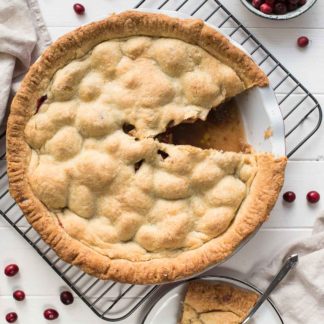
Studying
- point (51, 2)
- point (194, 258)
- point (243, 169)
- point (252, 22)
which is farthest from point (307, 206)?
point (51, 2)

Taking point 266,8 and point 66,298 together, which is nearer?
point 266,8

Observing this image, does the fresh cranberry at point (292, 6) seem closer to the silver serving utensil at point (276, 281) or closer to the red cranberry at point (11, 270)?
the silver serving utensil at point (276, 281)

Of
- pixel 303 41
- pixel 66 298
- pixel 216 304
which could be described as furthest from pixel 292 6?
pixel 66 298

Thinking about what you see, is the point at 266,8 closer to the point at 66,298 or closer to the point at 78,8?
the point at 78,8

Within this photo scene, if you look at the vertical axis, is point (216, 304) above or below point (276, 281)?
below

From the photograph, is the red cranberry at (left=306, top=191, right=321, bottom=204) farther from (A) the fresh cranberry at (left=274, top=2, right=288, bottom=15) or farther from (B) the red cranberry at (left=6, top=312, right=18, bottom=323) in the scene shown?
(B) the red cranberry at (left=6, top=312, right=18, bottom=323)

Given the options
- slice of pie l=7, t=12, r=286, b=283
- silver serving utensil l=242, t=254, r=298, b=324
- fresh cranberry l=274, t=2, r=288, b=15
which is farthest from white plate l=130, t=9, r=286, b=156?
silver serving utensil l=242, t=254, r=298, b=324

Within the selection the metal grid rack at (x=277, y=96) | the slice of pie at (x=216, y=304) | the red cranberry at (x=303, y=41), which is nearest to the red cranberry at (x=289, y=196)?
the metal grid rack at (x=277, y=96)

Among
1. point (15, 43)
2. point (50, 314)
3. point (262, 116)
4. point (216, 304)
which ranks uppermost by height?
point (262, 116)
